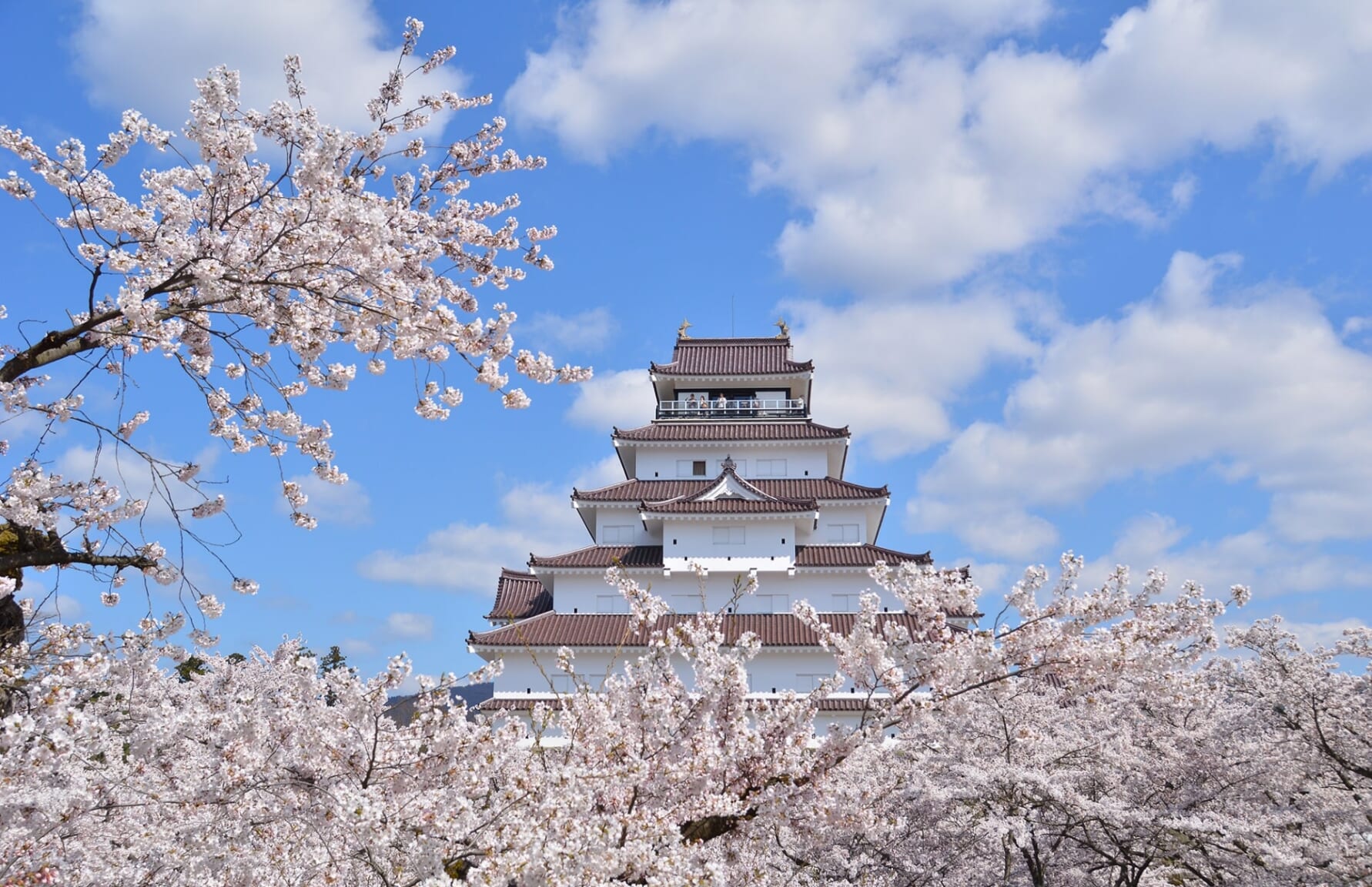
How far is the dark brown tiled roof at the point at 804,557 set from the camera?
1034 inches

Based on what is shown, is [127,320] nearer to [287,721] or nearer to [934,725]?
[287,721]

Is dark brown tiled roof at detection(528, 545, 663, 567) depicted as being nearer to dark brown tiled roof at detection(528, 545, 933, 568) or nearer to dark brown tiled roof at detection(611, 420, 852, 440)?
dark brown tiled roof at detection(528, 545, 933, 568)

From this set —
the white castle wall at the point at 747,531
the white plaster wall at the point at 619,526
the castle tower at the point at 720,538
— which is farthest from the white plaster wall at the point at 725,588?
the white plaster wall at the point at 619,526

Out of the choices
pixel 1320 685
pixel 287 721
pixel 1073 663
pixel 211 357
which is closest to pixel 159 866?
pixel 287 721

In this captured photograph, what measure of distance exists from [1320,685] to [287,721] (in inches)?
451

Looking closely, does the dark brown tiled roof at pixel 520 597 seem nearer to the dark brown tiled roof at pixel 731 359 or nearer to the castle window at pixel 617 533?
the castle window at pixel 617 533

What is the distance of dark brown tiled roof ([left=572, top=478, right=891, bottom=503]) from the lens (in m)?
27.5

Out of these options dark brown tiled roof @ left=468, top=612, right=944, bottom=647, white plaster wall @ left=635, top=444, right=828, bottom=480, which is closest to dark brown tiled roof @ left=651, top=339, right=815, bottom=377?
white plaster wall @ left=635, top=444, right=828, bottom=480

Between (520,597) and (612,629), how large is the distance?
505 cm

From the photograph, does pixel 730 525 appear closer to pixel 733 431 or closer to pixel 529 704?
pixel 733 431

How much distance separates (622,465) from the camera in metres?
31.2

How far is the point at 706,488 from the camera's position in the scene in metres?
27.3

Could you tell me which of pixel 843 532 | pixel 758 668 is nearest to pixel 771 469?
pixel 843 532

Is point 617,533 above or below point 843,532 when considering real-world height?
above
